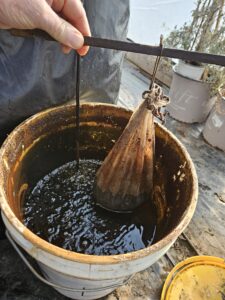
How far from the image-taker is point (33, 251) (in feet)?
2.01

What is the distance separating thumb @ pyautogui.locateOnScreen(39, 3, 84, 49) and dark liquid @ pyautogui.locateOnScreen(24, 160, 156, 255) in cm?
57

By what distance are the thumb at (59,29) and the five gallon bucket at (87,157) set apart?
0.94 ft

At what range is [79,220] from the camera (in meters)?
0.99

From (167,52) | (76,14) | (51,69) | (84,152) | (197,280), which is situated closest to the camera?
(167,52)

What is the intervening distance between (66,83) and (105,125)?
0.72ft

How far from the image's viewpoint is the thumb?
689mm

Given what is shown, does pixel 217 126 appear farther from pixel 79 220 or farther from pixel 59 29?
pixel 59 29

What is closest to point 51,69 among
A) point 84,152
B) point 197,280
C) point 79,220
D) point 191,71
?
point 84,152

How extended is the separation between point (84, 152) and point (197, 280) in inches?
27.1

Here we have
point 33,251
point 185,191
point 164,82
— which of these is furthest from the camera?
point 164,82

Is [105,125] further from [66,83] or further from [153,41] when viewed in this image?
[153,41]

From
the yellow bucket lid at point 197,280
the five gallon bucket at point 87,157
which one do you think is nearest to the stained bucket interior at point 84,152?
the five gallon bucket at point 87,157

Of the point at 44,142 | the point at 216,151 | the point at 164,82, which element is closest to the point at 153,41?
the point at 164,82

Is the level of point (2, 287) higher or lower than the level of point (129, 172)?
lower
